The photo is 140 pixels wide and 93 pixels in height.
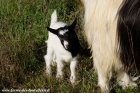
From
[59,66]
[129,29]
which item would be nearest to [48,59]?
[59,66]

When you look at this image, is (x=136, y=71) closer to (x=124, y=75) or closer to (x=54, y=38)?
(x=124, y=75)

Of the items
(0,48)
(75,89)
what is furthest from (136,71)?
(0,48)

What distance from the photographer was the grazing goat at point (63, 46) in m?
6.47

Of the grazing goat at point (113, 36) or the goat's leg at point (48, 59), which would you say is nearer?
the grazing goat at point (113, 36)

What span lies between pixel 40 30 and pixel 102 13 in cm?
159

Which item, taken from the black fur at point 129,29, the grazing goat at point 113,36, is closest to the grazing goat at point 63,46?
the grazing goat at point 113,36

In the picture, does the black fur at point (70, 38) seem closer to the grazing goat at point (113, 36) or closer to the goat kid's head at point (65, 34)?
the goat kid's head at point (65, 34)

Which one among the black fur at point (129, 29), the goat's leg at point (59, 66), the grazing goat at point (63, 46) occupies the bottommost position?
the goat's leg at point (59, 66)

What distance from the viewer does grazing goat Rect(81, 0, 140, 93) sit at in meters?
5.69

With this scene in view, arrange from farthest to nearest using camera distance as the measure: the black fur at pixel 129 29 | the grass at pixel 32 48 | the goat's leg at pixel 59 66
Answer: the goat's leg at pixel 59 66, the grass at pixel 32 48, the black fur at pixel 129 29

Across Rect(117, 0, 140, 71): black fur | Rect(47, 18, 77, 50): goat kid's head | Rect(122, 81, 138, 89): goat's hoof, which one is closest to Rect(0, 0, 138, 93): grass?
Rect(122, 81, 138, 89): goat's hoof

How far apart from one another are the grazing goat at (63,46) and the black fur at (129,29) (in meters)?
0.81

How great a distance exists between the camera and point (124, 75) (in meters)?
6.34

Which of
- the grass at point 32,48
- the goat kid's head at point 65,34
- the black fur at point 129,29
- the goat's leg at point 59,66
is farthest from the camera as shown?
the goat's leg at point 59,66
